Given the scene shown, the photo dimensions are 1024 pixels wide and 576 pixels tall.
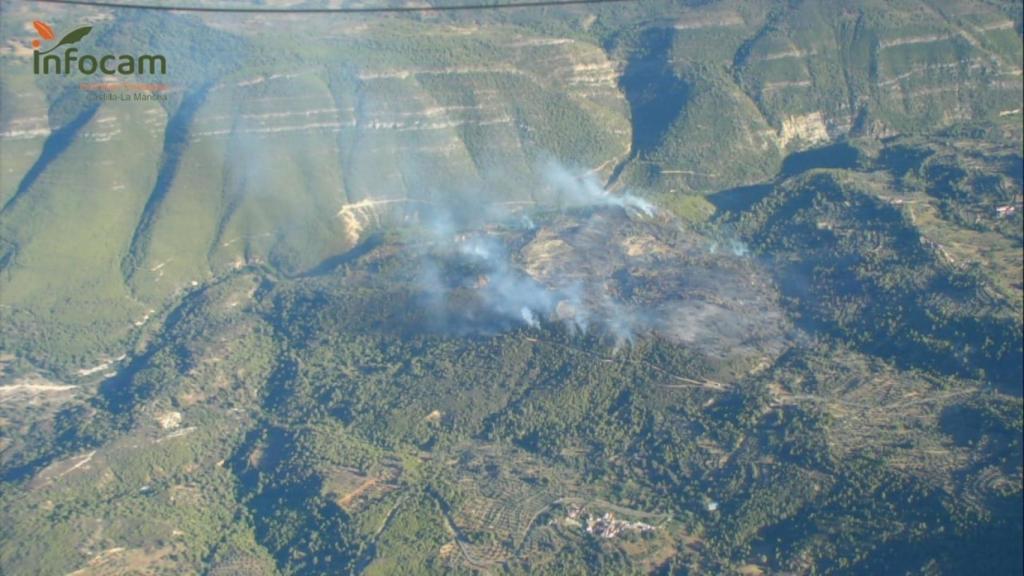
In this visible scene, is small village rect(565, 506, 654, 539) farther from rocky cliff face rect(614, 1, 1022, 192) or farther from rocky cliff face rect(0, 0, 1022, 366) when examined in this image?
rocky cliff face rect(614, 1, 1022, 192)

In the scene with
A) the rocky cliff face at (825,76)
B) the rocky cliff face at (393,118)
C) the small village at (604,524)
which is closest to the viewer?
the small village at (604,524)

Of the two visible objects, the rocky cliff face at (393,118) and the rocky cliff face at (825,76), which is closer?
the rocky cliff face at (393,118)

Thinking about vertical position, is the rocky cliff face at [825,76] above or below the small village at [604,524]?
above

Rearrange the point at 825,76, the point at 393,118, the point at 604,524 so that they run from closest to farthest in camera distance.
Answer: the point at 604,524 < the point at 393,118 < the point at 825,76

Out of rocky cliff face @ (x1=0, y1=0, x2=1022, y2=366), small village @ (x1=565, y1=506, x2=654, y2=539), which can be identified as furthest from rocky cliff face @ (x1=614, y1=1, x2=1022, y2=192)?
small village @ (x1=565, y1=506, x2=654, y2=539)

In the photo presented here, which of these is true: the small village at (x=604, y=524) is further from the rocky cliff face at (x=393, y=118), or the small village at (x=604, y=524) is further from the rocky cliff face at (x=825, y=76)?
the rocky cliff face at (x=825, y=76)

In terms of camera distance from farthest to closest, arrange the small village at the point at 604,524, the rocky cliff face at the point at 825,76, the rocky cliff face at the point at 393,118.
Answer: the rocky cliff face at the point at 825,76 < the rocky cliff face at the point at 393,118 < the small village at the point at 604,524

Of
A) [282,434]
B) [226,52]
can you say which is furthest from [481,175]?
[282,434]

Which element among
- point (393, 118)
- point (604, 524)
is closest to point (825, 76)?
point (393, 118)

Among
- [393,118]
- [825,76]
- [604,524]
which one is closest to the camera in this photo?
[604,524]

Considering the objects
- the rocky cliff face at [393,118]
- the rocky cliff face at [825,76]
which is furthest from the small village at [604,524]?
the rocky cliff face at [825,76]

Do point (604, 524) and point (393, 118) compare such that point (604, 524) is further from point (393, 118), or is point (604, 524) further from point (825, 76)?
point (825, 76)

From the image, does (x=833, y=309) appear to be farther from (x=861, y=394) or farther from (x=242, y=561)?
(x=242, y=561)
